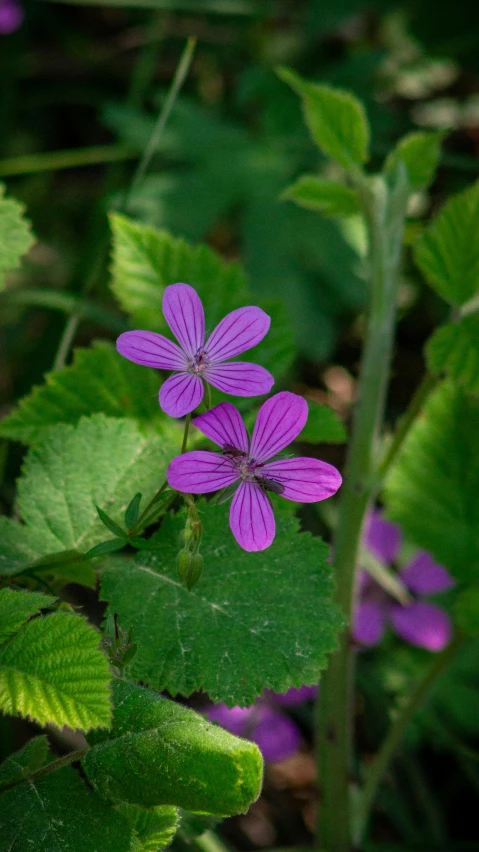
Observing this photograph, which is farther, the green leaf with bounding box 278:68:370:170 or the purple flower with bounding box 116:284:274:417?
the green leaf with bounding box 278:68:370:170

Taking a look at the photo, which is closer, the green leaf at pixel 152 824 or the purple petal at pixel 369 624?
the green leaf at pixel 152 824

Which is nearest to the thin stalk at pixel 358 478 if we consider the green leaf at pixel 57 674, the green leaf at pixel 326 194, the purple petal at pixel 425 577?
the green leaf at pixel 326 194

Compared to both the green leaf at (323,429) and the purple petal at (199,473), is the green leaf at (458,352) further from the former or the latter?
the purple petal at (199,473)

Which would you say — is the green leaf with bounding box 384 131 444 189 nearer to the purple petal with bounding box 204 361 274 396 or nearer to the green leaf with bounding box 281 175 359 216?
the green leaf with bounding box 281 175 359 216

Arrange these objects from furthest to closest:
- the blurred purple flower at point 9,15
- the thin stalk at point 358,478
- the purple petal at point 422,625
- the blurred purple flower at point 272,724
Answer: the blurred purple flower at point 9,15 → the purple petal at point 422,625 → the blurred purple flower at point 272,724 → the thin stalk at point 358,478

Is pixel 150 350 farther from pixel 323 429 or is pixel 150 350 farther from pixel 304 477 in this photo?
pixel 323 429

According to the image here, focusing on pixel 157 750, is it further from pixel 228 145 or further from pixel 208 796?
pixel 228 145

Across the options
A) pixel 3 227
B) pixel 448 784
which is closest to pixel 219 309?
pixel 3 227

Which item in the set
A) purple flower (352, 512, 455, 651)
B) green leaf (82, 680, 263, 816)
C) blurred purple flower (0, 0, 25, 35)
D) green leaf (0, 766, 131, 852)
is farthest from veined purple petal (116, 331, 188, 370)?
blurred purple flower (0, 0, 25, 35)

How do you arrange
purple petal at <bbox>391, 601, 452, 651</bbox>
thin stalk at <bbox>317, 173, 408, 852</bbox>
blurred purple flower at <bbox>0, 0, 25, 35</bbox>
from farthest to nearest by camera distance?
blurred purple flower at <bbox>0, 0, 25, 35</bbox> < purple petal at <bbox>391, 601, 452, 651</bbox> < thin stalk at <bbox>317, 173, 408, 852</bbox>
